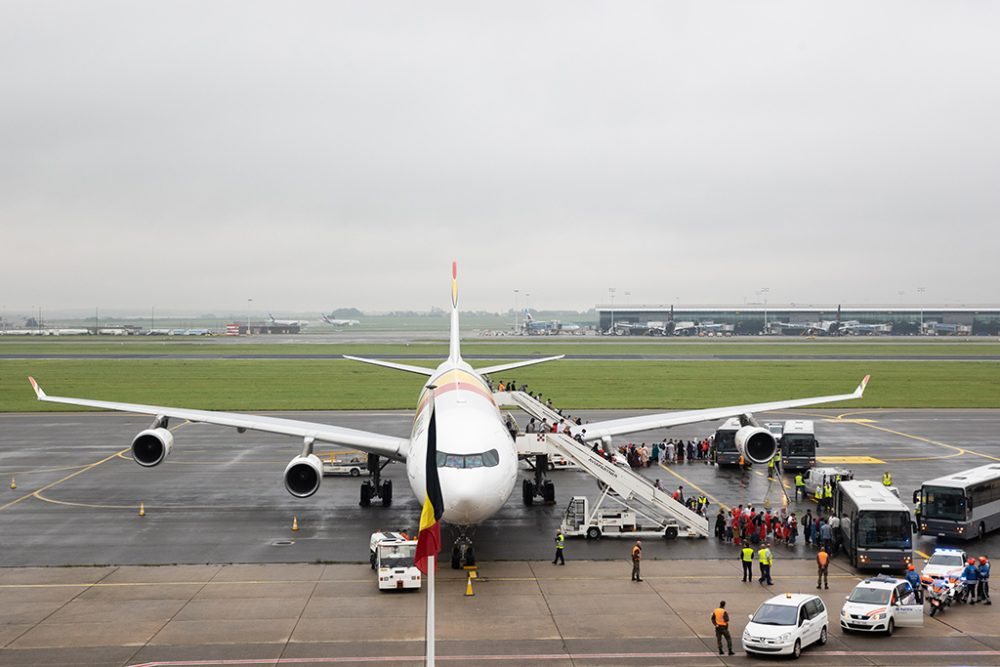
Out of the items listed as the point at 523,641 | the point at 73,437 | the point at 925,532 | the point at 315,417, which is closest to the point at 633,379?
the point at 315,417

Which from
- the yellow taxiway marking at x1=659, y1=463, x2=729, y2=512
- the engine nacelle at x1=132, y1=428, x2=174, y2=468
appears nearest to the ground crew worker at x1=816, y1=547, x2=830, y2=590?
the yellow taxiway marking at x1=659, y1=463, x2=729, y2=512

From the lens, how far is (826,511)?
Answer: 4062 centimetres

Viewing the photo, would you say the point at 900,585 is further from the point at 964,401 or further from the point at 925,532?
the point at 964,401

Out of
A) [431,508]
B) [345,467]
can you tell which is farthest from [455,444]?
[345,467]

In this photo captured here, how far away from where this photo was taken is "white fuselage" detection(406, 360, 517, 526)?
92.5ft

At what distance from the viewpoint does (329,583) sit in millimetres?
29281

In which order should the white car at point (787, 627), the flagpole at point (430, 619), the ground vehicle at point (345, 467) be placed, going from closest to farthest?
the flagpole at point (430, 619) < the white car at point (787, 627) < the ground vehicle at point (345, 467)

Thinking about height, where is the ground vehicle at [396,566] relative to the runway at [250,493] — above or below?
above

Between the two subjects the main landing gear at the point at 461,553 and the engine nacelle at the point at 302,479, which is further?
the engine nacelle at the point at 302,479

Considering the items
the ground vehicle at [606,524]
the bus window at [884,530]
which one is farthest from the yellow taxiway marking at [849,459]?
the bus window at [884,530]

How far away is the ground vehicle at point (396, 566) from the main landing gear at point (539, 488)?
43.2 feet

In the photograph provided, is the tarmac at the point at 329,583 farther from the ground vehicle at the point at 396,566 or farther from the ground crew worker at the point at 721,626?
the ground vehicle at the point at 396,566

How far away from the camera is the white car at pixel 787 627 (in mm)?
22391

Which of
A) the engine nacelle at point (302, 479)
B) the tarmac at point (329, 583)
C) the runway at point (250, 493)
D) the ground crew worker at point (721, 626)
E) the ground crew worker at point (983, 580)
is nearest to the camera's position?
the ground crew worker at point (721, 626)
